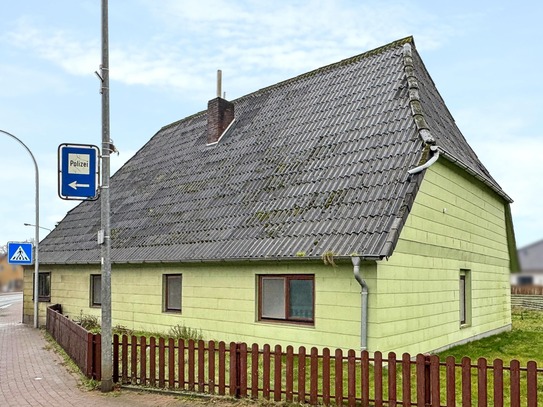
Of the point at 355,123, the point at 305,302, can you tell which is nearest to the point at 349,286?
the point at 305,302

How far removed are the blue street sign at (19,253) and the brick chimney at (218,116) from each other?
27.0 ft

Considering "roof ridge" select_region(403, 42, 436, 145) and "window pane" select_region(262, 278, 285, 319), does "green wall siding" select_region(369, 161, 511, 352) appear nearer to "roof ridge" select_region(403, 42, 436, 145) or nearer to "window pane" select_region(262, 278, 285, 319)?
"roof ridge" select_region(403, 42, 436, 145)

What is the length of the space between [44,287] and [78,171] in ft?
49.4

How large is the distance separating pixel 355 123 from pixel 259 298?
17.6 ft

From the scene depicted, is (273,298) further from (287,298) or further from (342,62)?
(342,62)

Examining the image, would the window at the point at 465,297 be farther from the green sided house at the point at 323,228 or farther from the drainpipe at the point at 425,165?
the drainpipe at the point at 425,165

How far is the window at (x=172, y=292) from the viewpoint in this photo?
15977mm

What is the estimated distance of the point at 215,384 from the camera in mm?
9562

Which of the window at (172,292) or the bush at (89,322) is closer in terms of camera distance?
the window at (172,292)

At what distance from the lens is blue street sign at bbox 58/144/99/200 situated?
10.6 meters

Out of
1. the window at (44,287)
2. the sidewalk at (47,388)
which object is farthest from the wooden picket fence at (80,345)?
the window at (44,287)

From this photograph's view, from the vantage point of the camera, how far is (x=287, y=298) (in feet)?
41.4

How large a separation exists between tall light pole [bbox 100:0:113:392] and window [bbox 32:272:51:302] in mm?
14212

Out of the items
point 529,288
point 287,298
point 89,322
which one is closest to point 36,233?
point 89,322
